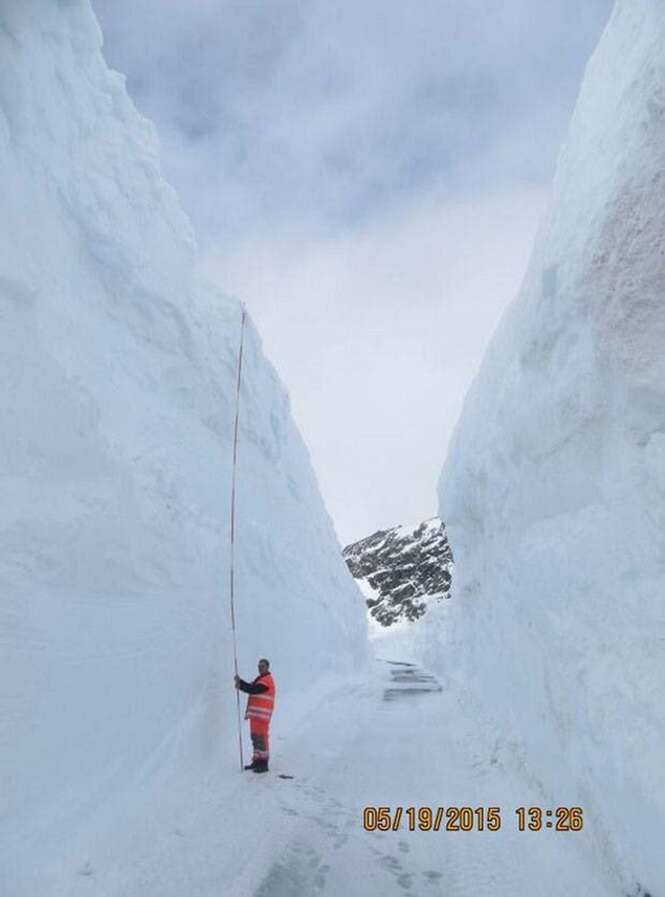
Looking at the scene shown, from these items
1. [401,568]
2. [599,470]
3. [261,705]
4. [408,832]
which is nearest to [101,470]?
[261,705]

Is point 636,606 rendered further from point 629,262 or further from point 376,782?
point 376,782

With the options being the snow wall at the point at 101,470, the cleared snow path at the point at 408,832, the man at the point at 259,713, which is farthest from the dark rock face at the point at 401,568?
the man at the point at 259,713

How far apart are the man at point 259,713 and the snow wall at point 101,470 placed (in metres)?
0.54

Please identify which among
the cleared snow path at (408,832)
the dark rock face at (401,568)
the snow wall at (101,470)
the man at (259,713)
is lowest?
the cleared snow path at (408,832)

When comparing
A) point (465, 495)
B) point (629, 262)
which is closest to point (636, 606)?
point (629, 262)

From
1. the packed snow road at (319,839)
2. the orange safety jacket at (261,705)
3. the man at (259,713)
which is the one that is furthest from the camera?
the orange safety jacket at (261,705)

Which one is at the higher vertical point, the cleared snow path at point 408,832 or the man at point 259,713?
the man at point 259,713

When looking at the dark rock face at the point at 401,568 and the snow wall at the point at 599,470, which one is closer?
the snow wall at the point at 599,470

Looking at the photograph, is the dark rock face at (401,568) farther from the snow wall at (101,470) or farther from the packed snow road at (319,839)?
the packed snow road at (319,839)

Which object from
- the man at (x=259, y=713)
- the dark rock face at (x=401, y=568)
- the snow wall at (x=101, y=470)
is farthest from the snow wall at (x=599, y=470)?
the dark rock face at (x=401, y=568)

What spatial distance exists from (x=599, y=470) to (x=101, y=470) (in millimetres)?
4858

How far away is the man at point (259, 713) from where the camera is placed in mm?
7410

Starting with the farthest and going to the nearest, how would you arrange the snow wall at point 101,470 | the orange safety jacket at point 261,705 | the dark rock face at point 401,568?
the dark rock face at point 401,568 < the orange safety jacket at point 261,705 < the snow wall at point 101,470

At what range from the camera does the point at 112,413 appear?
24.9 ft
